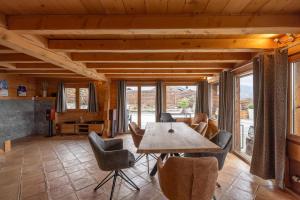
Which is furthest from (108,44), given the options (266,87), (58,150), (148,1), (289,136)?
(58,150)

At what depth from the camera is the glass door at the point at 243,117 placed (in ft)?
13.3

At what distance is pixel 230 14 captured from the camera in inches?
72.4

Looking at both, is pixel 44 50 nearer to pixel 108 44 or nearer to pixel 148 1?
pixel 108 44

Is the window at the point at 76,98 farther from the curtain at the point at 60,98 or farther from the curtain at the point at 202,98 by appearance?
the curtain at the point at 202,98

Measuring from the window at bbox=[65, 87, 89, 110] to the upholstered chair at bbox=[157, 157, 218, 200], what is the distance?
5.93 m

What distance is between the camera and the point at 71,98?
23.1 feet

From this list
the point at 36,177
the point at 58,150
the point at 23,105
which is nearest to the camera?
the point at 36,177

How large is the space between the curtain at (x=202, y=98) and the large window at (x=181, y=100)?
0.29 metres

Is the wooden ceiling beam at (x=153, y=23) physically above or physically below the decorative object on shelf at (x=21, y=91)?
above

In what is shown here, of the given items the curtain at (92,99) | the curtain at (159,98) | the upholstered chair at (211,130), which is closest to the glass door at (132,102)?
the curtain at (159,98)

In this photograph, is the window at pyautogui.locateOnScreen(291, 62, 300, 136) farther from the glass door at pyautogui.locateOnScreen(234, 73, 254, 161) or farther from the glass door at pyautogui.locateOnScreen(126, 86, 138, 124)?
the glass door at pyautogui.locateOnScreen(126, 86, 138, 124)

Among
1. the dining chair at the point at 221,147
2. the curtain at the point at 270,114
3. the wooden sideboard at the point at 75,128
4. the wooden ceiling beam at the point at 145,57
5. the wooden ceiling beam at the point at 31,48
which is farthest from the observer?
the wooden sideboard at the point at 75,128

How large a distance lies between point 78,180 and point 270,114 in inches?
124

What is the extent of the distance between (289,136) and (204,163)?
5.80 feet
